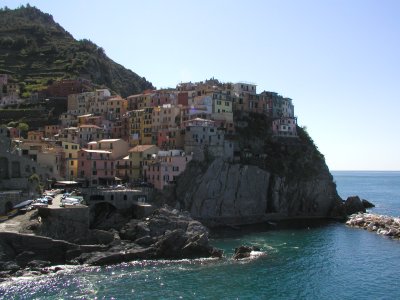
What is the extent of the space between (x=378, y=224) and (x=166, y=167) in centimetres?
4039

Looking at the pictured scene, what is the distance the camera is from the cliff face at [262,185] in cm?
8825

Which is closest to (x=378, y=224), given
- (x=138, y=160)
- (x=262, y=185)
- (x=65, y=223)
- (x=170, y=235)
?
(x=262, y=185)

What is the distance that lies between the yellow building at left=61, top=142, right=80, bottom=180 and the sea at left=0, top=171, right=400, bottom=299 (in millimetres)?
31103

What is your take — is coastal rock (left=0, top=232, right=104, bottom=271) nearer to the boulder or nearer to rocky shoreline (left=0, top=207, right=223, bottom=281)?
rocky shoreline (left=0, top=207, right=223, bottom=281)

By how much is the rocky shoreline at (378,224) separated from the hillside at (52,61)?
9026 centimetres

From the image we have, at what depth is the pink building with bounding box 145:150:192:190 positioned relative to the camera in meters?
84.2

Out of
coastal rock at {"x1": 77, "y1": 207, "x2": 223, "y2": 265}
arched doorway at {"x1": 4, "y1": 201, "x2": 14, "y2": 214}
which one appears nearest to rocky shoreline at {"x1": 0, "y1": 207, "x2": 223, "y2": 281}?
coastal rock at {"x1": 77, "y1": 207, "x2": 223, "y2": 265}

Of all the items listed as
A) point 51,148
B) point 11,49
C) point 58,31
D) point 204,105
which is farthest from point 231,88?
point 58,31

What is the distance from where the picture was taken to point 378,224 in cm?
9006

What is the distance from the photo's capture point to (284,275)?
184 ft

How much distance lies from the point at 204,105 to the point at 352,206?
1544 inches

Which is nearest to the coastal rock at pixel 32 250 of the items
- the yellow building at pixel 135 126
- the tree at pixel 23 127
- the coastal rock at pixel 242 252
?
the coastal rock at pixel 242 252

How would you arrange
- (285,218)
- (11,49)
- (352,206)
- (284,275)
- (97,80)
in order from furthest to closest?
(11,49), (97,80), (352,206), (285,218), (284,275)

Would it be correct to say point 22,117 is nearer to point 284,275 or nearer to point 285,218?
point 285,218
